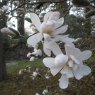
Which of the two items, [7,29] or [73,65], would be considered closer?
[73,65]

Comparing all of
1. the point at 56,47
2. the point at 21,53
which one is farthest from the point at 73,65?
the point at 21,53

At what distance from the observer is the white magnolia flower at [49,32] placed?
3.12ft

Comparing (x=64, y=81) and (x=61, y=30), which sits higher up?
(x=61, y=30)

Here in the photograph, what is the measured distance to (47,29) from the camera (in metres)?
0.98

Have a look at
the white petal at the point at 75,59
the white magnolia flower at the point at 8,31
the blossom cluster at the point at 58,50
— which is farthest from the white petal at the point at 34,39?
the white magnolia flower at the point at 8,31

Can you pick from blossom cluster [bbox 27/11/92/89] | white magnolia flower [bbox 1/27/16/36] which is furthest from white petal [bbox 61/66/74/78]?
white magnolia flower [bbox 1/27/16/36]

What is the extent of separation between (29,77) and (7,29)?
15.9ft

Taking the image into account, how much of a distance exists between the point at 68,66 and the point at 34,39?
123 mm

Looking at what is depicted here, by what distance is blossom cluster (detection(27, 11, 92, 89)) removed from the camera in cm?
95

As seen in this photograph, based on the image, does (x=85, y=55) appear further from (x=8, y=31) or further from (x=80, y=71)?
(x=8, y=31)

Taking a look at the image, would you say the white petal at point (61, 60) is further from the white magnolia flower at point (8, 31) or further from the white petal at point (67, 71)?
the white magnolia flower at point (8, 31)

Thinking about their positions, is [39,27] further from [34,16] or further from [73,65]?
[73,65]

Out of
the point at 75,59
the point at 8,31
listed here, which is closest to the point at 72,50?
the point at 75,59

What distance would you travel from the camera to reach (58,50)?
964mm
